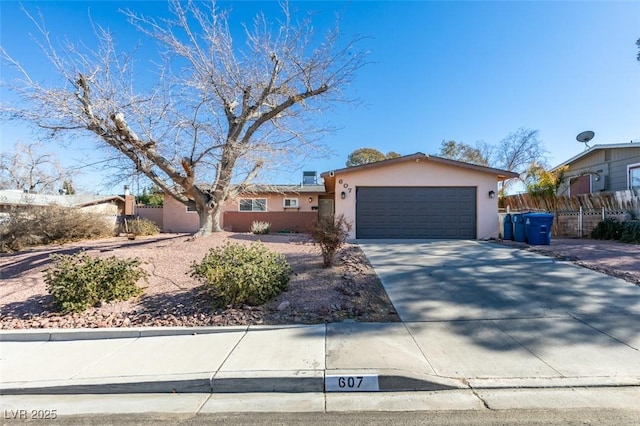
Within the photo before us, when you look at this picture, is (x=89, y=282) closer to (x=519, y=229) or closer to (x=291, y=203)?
(x=519, y=229)

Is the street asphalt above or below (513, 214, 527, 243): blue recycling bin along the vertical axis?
below

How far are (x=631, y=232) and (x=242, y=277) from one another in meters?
13.7

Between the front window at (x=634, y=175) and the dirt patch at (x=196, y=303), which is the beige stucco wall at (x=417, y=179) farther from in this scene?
the front window at (x=634, y=175)

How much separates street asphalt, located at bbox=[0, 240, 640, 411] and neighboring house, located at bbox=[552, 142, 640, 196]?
39.0ft

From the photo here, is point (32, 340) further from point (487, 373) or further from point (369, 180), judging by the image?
point (369, 180)

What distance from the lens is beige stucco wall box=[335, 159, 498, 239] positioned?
44.8 feet

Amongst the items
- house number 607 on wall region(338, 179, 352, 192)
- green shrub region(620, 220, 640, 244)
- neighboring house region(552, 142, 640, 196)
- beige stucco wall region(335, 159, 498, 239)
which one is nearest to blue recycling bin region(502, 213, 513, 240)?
beige stucco wall region(335, 159, 498, 239)

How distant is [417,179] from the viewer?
540 inches

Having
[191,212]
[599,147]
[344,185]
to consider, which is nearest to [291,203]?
[191,212]

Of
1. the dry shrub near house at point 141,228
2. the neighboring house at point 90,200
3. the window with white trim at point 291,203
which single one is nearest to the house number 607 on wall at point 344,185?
the window with white trim at point 291,203

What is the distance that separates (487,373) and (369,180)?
10554 mm

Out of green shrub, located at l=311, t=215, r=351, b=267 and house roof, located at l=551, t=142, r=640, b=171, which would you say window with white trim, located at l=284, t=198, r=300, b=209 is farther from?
house roof, located at l=551, t=142, r=640, b=171

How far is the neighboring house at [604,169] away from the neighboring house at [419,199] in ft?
19.0

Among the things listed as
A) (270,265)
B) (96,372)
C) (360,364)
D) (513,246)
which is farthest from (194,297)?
(513,246)
